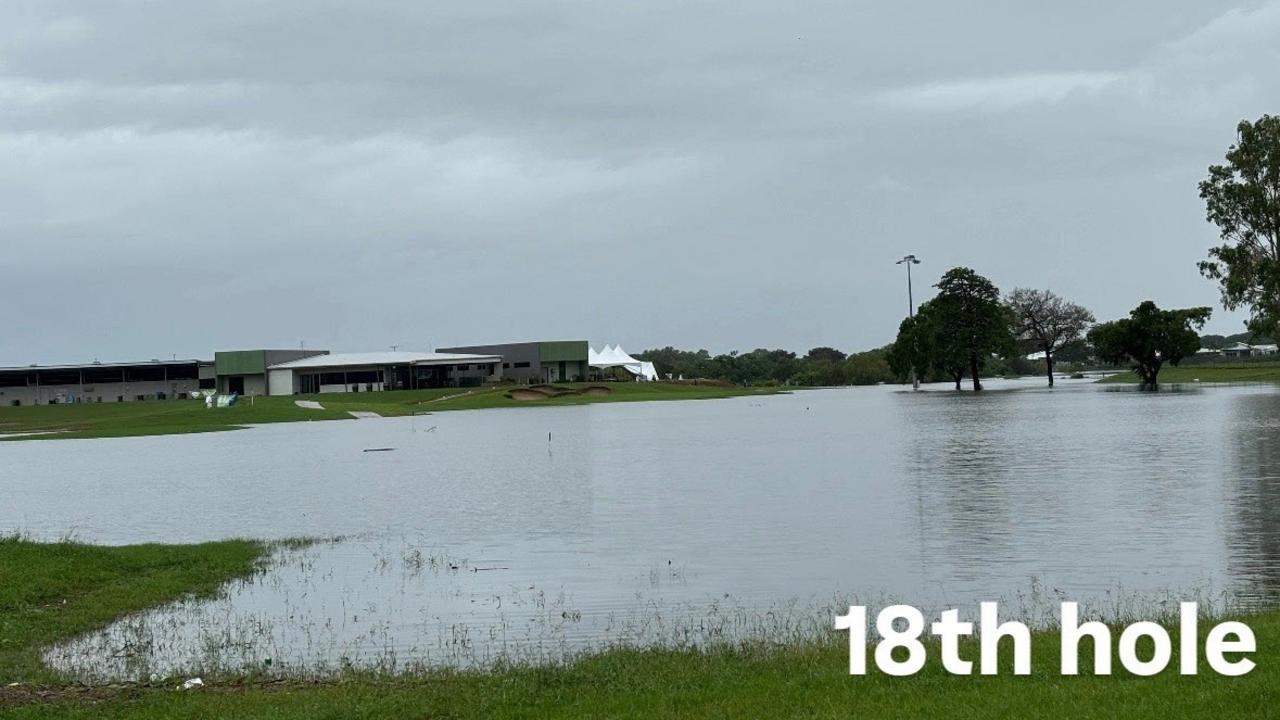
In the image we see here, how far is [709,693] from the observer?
9.90 metres

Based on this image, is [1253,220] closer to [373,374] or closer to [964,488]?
[964,488]

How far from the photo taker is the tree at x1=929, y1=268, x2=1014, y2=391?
375ft

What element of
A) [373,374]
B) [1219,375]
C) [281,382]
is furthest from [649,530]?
[281,382]

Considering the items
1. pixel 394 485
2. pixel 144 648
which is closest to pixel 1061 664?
pixel 144 648

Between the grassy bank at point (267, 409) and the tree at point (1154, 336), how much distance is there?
4177 cm

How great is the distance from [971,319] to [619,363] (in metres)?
74.3

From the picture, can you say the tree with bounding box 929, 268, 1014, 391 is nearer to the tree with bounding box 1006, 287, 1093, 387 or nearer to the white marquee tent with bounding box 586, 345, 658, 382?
the tree with bounding box 1006, 287, 1093, 387

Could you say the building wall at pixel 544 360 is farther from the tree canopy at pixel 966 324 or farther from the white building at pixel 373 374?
the tree canopy at pixel 966 324

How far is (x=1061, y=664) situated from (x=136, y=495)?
2974 cm

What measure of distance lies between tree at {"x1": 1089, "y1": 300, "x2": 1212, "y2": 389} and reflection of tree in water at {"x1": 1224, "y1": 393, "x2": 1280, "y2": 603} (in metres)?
63.5

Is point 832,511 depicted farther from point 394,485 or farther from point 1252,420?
point 1252,420

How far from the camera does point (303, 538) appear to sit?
23891 mm

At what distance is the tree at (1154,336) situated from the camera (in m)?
105

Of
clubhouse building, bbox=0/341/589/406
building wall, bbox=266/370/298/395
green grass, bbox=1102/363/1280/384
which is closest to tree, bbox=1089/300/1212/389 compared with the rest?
green grass, bbox=1102/363/1280/384
